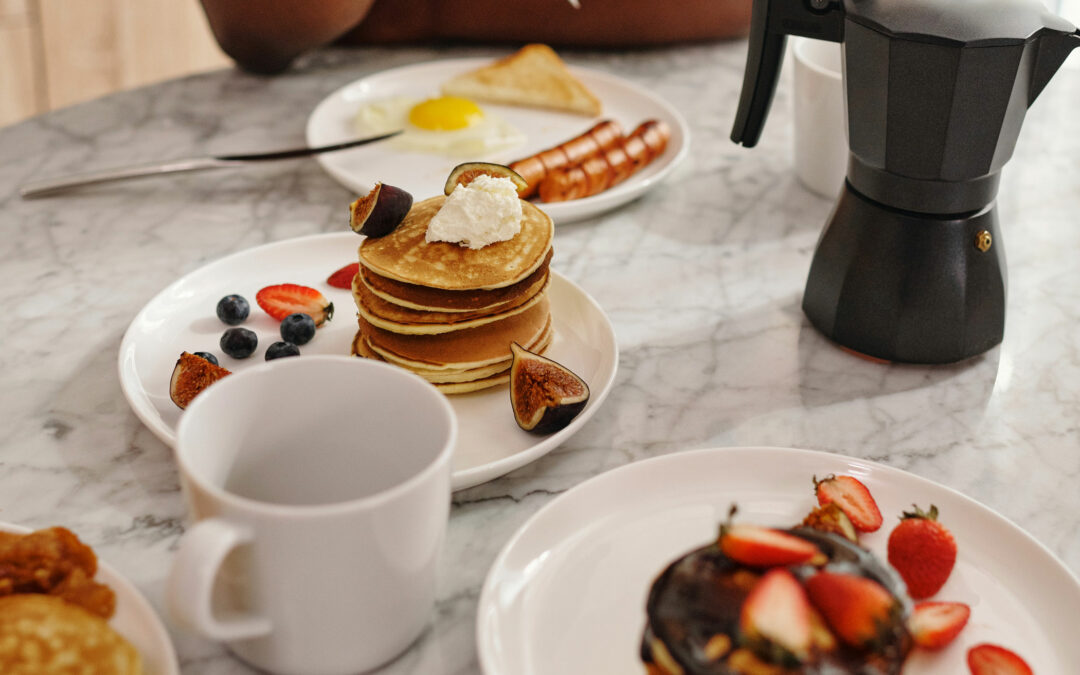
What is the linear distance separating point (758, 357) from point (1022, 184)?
821mm

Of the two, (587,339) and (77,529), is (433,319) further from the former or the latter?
(77,529)

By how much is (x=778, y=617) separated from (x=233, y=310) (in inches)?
34.0

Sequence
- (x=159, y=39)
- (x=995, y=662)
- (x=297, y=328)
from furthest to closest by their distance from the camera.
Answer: (x=159, y=39) < (x=297, y=328) < (x=995, y=662)

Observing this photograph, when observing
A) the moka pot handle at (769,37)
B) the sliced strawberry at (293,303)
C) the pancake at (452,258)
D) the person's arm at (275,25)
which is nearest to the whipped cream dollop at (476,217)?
the pancake at (452,258)

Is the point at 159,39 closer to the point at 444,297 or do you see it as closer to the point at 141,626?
the point at 444,297

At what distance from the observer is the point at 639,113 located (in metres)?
1.95

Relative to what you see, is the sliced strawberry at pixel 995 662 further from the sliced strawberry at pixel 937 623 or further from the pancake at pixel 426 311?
the pancake at pixel 426 311

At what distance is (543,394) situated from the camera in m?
1.04

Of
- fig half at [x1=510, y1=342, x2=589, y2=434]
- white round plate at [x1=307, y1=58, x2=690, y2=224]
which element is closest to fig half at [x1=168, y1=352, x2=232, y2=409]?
fig half at [x1=510, y1=342, x2=589, y2=434]

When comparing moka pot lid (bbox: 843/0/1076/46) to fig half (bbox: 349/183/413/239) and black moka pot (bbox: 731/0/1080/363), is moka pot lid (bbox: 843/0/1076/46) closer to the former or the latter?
black moka pot (bbox: 731/0/1080/363)

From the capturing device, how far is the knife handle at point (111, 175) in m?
1.63

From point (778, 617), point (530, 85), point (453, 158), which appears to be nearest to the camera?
point (778, 617)

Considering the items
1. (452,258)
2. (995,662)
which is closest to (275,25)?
(452,258)

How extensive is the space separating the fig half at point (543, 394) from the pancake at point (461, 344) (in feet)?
0.15
